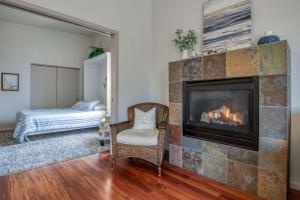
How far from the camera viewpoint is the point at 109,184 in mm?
2047

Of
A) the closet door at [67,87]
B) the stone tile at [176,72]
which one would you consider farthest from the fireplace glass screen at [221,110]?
the closet door at [67,87]

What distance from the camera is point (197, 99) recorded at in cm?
243

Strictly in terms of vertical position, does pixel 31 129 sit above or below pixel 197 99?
below

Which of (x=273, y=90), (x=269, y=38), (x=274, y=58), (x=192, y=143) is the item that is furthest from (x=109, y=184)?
(x=269, y=38)

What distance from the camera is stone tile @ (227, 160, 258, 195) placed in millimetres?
1841

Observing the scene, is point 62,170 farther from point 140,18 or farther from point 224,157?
point 140,18

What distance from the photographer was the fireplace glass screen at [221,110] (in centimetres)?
198

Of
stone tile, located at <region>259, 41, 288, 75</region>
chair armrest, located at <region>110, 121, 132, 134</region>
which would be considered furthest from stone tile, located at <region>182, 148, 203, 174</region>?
Result: stone tile, located at <region>259, 41, 288, 75</region>

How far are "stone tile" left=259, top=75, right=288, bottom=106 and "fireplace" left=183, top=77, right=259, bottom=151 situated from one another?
0.06 meters

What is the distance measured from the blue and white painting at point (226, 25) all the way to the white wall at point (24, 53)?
5.04 meters

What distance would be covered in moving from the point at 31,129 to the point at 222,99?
3.85m

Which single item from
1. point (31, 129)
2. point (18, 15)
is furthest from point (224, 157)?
point (18, 15)

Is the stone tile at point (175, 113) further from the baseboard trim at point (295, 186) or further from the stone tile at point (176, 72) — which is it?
the baseboard trim at point (295, 186)

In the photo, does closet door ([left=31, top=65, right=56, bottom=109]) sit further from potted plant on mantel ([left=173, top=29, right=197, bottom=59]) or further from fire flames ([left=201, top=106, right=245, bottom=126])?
fire flames ([left=201, top=106, right=245, bottom=126])
